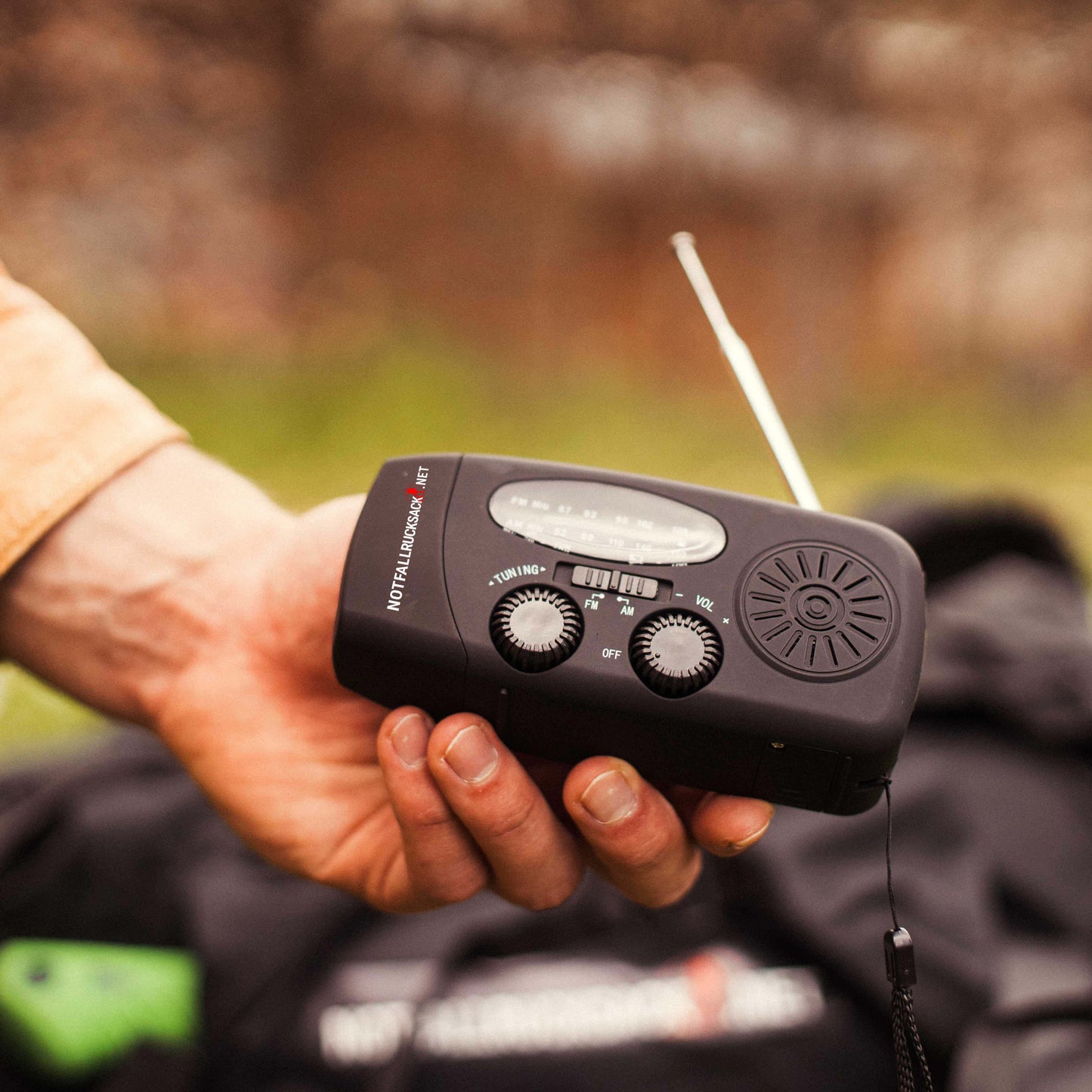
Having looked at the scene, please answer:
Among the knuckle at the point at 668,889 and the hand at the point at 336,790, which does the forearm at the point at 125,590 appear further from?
the knuckle at the point at 668,889

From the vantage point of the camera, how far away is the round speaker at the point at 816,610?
20.2 inches

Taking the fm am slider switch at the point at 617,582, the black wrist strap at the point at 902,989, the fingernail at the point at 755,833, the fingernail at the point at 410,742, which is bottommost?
the black wrist strap at the point at 902,989

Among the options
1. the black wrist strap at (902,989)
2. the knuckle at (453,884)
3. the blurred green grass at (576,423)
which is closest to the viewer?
the black wrist strap at (902,989)

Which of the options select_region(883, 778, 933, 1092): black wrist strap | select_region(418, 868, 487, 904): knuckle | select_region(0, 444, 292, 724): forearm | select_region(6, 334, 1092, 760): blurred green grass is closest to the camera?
select_region(883, 778, 933, 1092): black wrist strap

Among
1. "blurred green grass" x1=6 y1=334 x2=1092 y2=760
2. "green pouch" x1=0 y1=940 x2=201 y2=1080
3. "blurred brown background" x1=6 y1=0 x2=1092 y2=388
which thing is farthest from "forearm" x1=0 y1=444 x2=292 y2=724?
"blurred brown background" x1=6 y1=0 x2=1092 y2=388

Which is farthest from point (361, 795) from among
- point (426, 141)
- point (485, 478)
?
point (426, 141)

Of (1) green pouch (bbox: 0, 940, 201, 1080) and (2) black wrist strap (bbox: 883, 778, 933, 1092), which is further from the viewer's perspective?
(1) green pouch (bbox: 0, 940, 201, 1080)

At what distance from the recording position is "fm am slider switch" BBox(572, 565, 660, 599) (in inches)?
21.4

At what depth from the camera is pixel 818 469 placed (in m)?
2.38

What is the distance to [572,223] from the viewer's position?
2607 mm

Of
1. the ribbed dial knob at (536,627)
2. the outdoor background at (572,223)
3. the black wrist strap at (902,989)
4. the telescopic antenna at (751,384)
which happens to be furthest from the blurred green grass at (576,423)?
the black wrist strap at (902,989)

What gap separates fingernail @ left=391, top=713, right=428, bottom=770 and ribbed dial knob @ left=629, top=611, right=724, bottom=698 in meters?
0.13

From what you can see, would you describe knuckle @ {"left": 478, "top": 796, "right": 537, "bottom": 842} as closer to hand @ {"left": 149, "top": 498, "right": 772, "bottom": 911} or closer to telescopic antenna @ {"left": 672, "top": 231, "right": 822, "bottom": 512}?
hand @ {"left": 149, "top": 498, "right": 772, "bottom": 911}

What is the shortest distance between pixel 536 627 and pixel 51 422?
39 centimetres
